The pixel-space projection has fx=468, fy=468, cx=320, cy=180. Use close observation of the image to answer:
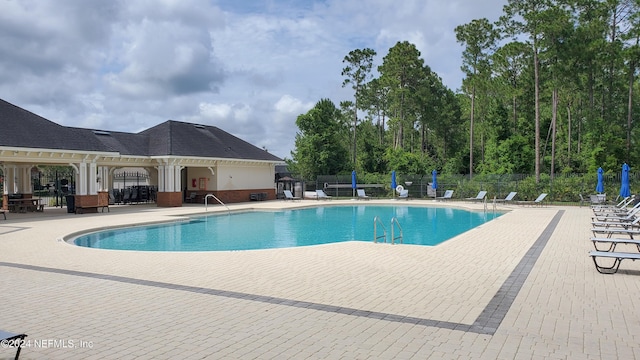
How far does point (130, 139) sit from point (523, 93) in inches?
1188

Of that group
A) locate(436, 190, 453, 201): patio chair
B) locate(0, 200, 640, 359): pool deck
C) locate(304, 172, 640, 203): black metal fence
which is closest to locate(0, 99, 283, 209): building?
locate(304, 172, 640, 203): black metal fence

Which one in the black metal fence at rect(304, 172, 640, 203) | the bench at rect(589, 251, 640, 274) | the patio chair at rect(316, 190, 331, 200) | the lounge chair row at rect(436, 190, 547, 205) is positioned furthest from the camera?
the patio chair at rect(316, 190, 331, 200)

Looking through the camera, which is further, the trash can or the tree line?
the tree line

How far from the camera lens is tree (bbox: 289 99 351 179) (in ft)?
114

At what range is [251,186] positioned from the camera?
3130 centimetres

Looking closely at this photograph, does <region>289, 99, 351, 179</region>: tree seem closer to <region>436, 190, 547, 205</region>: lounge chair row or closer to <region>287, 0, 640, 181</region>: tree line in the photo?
<region>287, 0, 640, 181</region>: tree line

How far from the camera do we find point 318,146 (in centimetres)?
3509

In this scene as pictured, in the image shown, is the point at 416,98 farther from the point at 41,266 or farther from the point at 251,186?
the point at 41,266

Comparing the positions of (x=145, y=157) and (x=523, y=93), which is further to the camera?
(x=523, y=93)

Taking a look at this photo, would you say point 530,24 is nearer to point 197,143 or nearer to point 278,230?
point 278,230

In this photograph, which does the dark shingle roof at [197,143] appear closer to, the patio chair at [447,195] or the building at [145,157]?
the building at [145,157]

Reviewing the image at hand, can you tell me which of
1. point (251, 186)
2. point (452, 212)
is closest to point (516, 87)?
point (452, 212)

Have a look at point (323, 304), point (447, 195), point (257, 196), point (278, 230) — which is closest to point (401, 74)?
point (447, 195)

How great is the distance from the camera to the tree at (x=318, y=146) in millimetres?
34812
